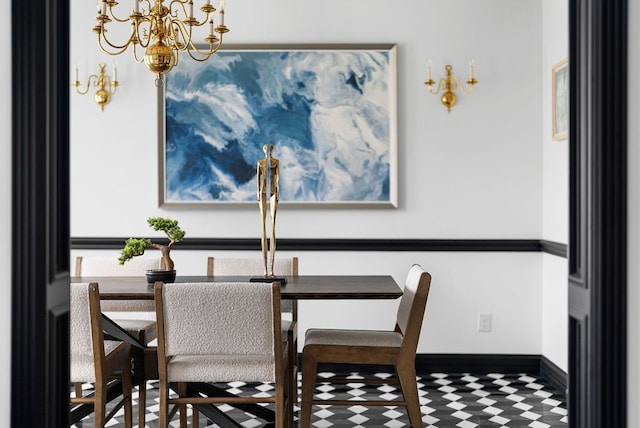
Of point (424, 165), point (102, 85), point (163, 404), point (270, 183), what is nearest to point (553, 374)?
Result: point (424, 165)

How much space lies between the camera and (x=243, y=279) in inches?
147

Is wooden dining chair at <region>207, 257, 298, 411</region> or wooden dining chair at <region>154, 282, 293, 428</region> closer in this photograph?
wooden dining chair at <region>154, 282, 293, 428</region>

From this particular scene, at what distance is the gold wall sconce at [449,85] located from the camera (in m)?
4.52

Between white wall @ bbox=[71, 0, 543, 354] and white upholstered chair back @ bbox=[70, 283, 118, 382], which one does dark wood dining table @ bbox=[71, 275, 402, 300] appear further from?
white wall @ bbox=[71, 0, 543, 354]

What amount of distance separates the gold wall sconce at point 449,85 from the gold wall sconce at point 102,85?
190cm

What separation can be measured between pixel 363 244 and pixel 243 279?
1.09 m

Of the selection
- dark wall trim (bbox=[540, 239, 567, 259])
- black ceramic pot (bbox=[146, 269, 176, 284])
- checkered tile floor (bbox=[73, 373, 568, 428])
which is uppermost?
dark wall trim (bbox=[540, 239, 567, 259])

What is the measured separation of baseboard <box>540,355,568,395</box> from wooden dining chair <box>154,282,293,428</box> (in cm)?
189

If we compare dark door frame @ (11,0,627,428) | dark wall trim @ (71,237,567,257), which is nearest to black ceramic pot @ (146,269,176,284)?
dark wall trim @ (71,237,567,257)
